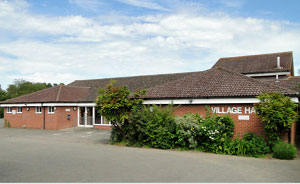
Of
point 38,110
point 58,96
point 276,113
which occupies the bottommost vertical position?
point 38,110

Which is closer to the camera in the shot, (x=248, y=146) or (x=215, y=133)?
(x=248, y=146)

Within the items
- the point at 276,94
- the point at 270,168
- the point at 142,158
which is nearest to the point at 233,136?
the point at 276,94

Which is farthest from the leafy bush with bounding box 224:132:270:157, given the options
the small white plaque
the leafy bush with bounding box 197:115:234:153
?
the small white plaque

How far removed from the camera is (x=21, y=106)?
83.4ft

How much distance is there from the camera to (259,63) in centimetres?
2775

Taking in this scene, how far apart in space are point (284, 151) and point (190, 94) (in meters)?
5.34

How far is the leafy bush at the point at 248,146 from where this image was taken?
11.0 m

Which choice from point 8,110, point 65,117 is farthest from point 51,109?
point 8,110

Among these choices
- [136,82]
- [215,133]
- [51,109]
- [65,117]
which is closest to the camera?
[215,133]

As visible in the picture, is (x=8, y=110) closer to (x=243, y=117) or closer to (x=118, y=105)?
(x=118, y=105)

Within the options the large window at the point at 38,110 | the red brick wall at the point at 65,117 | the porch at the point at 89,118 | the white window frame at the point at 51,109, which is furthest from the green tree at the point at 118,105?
the large window at the point at 38,110

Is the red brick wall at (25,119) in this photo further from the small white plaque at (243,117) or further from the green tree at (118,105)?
the small white plaque at (243,117)

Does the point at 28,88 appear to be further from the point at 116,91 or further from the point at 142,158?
the point at 142,158

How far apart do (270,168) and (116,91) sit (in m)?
8.62
